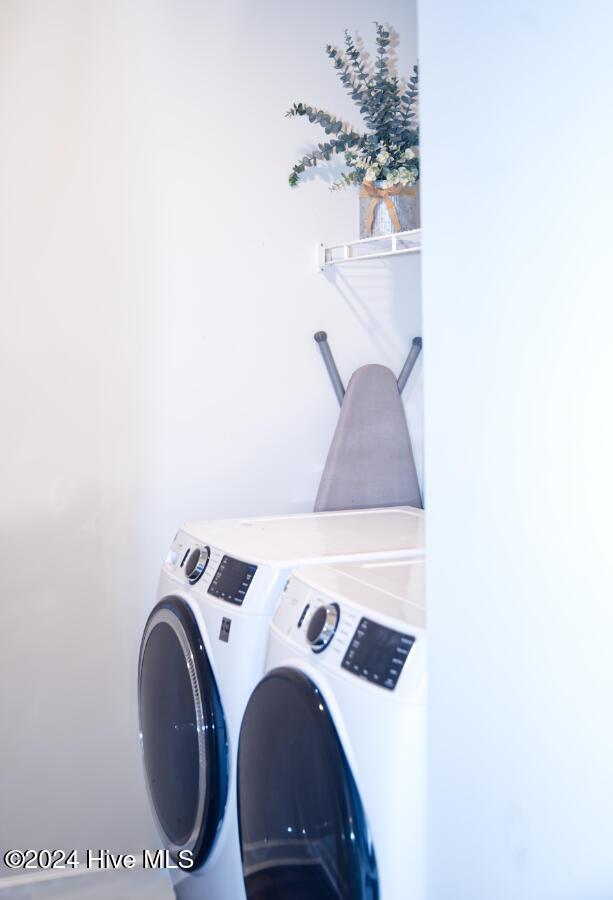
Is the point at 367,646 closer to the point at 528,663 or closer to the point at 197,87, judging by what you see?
the point at 528,663

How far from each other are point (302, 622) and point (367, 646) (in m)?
0.20

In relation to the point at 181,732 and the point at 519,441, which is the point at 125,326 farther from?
the point at 519,441

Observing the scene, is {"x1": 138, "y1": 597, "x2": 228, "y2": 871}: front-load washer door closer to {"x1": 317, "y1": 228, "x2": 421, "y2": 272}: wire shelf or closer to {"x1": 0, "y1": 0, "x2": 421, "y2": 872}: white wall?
{"x1": 0, "y1": 0, "x2": 421, "y2": 872}: white wall

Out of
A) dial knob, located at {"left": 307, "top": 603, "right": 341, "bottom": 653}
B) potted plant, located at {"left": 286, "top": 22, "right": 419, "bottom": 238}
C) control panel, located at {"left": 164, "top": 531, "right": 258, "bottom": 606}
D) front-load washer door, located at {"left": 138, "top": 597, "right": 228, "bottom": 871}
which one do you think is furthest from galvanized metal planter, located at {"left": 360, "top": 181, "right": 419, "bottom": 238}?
dial knob, located at {"left": 307, "top": 603, "right": 341, "bottom": 653}

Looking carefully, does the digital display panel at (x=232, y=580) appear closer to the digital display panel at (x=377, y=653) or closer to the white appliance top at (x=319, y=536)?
the white appliance top at (x=319, y=536)

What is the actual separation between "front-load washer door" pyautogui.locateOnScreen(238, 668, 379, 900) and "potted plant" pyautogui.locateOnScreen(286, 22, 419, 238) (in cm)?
135

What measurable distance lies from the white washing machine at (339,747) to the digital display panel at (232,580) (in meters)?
0.15

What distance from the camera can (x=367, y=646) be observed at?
111 centimetres

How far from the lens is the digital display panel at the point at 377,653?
104 centimetres

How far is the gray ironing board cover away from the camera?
2.26 meters

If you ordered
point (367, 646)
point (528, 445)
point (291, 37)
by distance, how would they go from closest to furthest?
point (528, 445)
point (367, 646)
point (291, 37)

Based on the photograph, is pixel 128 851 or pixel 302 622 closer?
pixel 302 622

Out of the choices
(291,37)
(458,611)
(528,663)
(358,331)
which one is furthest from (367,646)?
(291,37)

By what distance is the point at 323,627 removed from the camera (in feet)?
3.92
